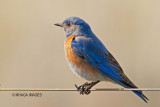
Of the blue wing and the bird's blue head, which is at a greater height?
the bird's blue head

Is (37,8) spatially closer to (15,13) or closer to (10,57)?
(15,13)

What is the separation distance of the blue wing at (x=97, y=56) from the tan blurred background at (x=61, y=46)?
132 cm

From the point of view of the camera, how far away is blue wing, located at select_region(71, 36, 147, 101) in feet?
24.3

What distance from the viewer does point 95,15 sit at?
10000 millimetres

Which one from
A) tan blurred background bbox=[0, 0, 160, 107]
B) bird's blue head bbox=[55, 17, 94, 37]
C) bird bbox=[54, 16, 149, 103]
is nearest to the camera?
bird bbox=[54, 16, 149, 103]

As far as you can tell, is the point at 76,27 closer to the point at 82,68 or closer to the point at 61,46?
the point at 82,68

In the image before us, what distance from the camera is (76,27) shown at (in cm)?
820

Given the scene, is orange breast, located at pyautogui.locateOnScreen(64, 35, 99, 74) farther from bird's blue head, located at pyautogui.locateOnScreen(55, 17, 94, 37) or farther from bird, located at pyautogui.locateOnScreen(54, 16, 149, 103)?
bird's blue head, located at pyautogui.locateOnScreen(55, 17, 94, 37)

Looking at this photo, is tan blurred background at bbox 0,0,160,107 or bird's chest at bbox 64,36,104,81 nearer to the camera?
bird's chest at bbox 64,36,104,81

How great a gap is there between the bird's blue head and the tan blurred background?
110cm

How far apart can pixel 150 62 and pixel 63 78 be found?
1449mm

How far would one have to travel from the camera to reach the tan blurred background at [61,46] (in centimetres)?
895

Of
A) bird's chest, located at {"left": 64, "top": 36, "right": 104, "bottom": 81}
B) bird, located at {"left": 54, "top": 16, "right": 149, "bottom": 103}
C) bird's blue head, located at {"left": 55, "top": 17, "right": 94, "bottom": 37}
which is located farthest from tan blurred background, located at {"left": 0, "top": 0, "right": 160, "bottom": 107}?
bird's chest, located at {"left": 64, "top": 36, "right": 104, "bottom": 81}

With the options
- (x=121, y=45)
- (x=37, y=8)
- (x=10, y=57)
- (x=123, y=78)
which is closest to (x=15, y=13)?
(x=37, y=8)
